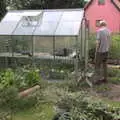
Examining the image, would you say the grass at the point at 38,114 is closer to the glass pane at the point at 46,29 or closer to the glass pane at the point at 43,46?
the glass pane at the point at 43,46

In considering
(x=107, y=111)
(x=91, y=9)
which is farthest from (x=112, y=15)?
(x=107, y=111)

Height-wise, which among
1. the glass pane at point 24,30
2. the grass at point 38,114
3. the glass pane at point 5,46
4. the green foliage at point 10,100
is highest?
the glass pane at point 24,30

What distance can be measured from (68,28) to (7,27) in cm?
200

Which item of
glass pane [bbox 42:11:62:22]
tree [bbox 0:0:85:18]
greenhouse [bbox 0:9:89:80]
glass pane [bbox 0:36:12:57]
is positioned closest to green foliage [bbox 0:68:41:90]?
greenhouse [bbox 0:9:89:80]

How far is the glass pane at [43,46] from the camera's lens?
33.8 ft

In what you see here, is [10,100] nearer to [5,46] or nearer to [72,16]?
[5,46]

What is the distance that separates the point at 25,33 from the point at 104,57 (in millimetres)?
2479

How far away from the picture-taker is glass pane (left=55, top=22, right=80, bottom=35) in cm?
998

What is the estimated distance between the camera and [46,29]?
34.2ft

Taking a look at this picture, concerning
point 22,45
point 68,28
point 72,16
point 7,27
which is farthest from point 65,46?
point 7,27

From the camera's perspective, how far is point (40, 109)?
6.75 metres

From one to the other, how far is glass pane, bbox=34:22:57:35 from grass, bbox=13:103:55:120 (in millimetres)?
3769

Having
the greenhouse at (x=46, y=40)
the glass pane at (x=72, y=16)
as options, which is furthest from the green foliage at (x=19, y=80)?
the glass pane at (x=72, y=16)

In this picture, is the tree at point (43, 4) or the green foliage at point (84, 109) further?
the tree at point (43, 4)
